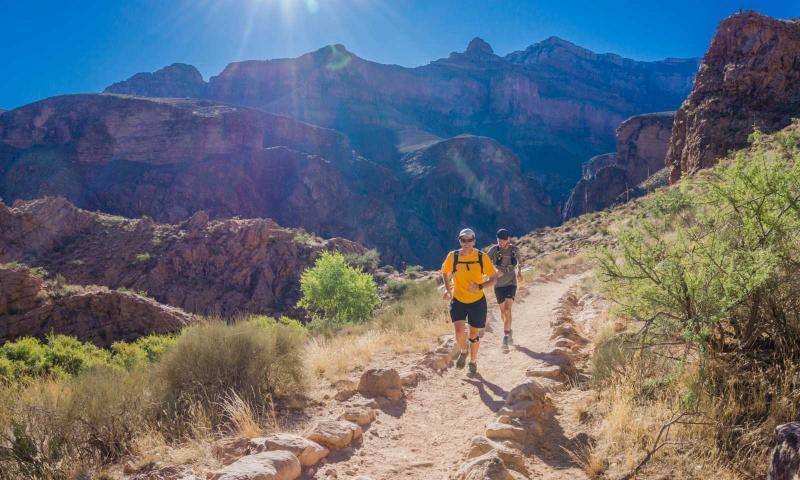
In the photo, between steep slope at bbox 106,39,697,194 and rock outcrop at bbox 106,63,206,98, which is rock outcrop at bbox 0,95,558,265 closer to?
steep slope at bbox 106,39,697,194

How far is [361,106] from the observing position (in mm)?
129000

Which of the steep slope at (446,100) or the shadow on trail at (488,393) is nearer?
the shadow on trail at (488,393)

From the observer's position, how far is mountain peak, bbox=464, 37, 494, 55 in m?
171

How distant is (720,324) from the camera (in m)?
4.03

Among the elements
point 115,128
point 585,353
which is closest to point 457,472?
point 585,353

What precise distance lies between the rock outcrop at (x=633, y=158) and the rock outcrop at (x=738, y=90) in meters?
33.8

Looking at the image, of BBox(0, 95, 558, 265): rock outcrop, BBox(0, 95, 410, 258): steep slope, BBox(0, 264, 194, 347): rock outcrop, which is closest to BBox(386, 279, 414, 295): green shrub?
BBox(0, 264, 194, 347): rock outcrop

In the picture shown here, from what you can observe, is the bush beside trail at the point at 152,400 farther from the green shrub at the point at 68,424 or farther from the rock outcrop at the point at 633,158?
the rock outcrop at the point at 633,158

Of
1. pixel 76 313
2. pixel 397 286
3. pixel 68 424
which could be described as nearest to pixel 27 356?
pixel 76 313

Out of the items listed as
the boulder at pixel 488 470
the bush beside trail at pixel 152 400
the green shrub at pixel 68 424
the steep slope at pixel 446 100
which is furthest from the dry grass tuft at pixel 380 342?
the steep slope at pixel 446 100

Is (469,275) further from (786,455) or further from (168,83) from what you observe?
(168,83)

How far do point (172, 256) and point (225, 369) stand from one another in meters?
36.0

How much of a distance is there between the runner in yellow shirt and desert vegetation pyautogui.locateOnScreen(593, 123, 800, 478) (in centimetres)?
211

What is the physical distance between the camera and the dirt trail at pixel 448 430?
3.93 m
